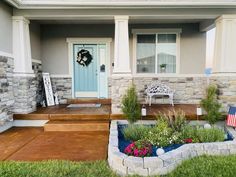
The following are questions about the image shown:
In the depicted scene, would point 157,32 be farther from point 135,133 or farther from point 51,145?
point 51,145

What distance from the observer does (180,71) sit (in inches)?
307

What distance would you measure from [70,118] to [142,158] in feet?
10.3

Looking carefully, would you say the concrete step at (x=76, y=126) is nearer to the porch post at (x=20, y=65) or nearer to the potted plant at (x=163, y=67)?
the porch post at (x=20, y=65)

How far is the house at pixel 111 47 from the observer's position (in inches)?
224

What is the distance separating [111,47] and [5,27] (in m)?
3.48

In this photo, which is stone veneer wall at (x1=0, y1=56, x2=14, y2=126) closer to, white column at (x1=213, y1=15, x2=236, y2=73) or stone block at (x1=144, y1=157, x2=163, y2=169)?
stone block at (x1=144, y1=157, x2=163, y2=169)

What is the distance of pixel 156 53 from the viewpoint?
25.8ft

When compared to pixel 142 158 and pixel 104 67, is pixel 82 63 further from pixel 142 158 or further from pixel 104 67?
pixel 142 158

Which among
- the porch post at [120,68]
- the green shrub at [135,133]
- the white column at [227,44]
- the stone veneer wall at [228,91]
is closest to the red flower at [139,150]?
the green shrub at [135,133]

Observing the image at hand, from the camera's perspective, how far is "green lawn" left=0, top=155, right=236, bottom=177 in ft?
10.3

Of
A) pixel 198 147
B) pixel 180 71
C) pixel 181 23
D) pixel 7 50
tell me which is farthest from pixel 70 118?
pixel 181 23

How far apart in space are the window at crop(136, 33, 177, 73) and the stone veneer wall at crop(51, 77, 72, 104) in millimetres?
2541

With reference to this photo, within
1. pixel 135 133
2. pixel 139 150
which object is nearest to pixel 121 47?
pixel 135 133

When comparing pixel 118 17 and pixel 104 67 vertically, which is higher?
pixel 118 17
